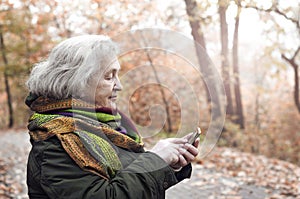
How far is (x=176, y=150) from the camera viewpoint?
1483mm

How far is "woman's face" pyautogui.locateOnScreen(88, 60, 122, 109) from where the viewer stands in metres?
1.53

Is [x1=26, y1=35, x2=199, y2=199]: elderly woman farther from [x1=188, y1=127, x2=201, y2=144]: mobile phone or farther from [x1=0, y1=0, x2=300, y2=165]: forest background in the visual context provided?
[x1=0, y1=0, x2=300, y2=165]: forest background

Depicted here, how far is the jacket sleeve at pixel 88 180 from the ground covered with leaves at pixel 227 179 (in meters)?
3.74

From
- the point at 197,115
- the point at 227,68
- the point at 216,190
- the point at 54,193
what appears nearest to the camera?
the point at 54,193

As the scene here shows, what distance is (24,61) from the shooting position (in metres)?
14.3

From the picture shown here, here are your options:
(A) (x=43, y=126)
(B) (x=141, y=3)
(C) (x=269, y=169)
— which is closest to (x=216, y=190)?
(C) (x=269, y=169)

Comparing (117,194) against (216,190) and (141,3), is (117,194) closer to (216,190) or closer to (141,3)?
(216,190)

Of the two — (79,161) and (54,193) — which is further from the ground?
(79,161)

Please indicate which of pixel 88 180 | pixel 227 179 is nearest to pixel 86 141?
pixel 88 180

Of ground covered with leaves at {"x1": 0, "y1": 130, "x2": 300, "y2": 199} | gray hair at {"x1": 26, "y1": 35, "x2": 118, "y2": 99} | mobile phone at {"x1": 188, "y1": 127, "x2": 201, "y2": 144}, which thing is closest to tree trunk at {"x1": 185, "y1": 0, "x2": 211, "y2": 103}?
mobile phone at {"x1": 188, "y1": 127, "x2": 201, "y2": 144}

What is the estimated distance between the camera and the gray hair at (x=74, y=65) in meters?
1.49

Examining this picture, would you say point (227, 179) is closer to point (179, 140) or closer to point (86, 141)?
point (179, 140)

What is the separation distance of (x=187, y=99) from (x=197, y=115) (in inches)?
4.3

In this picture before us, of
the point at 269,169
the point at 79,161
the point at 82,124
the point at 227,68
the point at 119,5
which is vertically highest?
the point at 119,5
